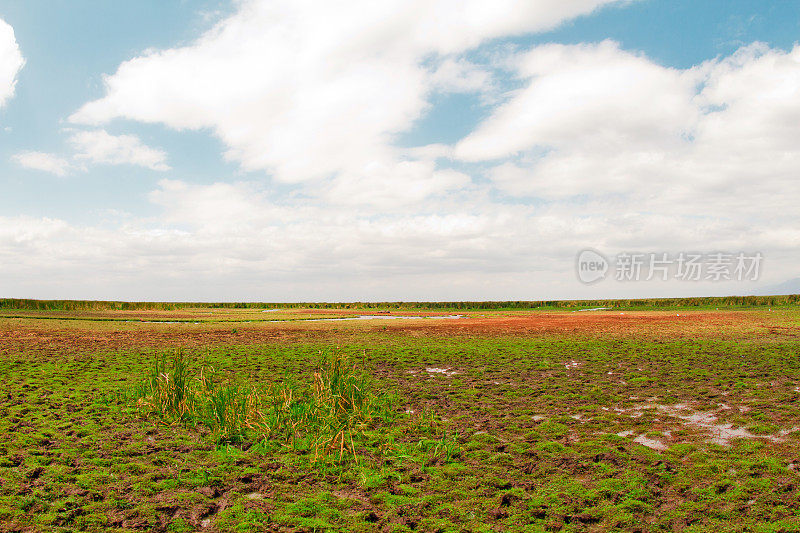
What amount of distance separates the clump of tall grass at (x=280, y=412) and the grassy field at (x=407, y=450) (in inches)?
1.9

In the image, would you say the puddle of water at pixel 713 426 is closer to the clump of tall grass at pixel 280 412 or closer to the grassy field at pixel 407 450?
the grassy field at pixel 407 450

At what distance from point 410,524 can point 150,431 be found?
→ 667 centimetres

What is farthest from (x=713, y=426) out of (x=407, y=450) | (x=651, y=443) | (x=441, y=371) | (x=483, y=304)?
(x=483, y=304)

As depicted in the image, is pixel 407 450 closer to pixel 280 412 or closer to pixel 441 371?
pixel 280 412

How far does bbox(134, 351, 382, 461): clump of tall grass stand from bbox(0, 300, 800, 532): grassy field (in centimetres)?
5

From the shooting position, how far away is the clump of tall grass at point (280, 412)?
9.46 m

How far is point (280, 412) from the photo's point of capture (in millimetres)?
10648

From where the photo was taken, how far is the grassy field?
253 inches

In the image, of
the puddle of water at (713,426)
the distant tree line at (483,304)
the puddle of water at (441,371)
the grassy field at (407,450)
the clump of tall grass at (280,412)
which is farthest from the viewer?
the distant tree line at (483,304)

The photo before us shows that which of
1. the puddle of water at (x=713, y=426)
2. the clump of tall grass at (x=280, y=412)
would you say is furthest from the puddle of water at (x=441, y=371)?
the puddle of water at (x=713, y=426)

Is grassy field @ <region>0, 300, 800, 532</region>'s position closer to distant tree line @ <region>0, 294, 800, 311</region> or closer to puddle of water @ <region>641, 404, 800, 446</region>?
puddle of water @ <region>641, 404, 800, 446</region>

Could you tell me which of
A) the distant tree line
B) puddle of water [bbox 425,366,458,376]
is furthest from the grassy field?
the distant tree line

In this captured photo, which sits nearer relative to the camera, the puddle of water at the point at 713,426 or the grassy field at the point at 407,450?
the grassy field at the point at 407,450

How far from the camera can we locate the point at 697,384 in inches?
579
